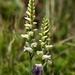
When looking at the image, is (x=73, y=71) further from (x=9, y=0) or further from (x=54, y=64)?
(x=9, y=0)

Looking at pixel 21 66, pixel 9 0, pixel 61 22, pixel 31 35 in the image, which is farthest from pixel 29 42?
pixel 9 0

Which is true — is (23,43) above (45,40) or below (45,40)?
below

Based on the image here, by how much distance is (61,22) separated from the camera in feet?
7.97

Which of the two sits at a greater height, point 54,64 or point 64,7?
point 64,7

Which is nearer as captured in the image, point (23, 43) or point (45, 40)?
point (45, 40)

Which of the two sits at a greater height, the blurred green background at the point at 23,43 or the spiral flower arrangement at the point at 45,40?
the spiral flower arrangement at the point at 45,40

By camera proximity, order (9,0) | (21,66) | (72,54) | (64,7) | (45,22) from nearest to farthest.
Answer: (45,22), (21,66), (72,54), (64,7), (9,0)

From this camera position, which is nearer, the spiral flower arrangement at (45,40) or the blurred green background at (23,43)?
the spiral flower arrangement at (45,40)

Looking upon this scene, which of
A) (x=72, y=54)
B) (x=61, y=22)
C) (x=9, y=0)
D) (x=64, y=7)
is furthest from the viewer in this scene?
(x=9, y=0)

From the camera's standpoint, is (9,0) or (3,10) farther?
(9,0)

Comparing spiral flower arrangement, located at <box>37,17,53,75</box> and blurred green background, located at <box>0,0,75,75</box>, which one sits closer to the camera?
spiral flower arrangement, located at <box>37,17,53,75</box>

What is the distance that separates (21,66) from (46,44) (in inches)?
32.2

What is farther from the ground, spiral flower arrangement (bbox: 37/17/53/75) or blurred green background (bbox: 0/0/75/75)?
spiral flower arrangement (bbox: 37/17/53/75)

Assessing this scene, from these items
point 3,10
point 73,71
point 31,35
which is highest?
point 31,35
